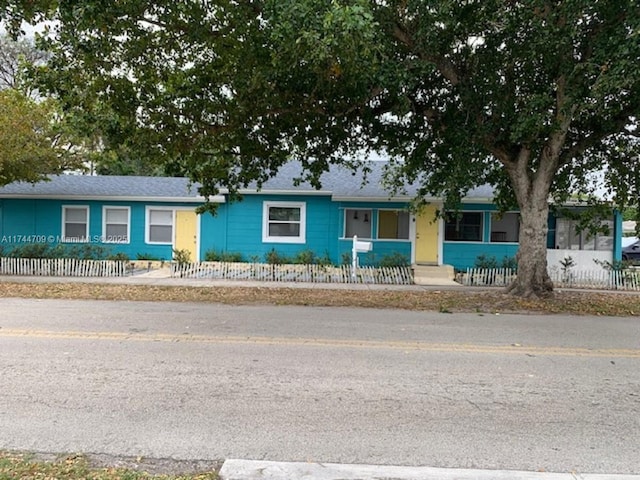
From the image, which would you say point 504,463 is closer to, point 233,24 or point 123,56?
point 233,24

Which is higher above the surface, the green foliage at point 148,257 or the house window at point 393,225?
the house window at point 393,225

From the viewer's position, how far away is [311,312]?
9.88m

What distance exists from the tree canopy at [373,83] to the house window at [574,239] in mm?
5394

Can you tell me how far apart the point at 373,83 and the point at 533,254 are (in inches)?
229

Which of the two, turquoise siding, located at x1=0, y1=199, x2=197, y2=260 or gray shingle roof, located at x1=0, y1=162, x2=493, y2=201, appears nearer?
gray shingle roof, located at x1=0, y1=162, x2=493, y2=201

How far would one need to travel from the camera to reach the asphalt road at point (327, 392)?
378cm

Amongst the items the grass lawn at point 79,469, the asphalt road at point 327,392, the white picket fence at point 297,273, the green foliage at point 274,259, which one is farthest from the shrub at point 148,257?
the grass lawn at point 79,469

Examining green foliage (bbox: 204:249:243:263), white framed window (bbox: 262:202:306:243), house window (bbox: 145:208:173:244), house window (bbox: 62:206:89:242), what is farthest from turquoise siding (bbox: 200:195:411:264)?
house window (bbox: 62:206:89:242)

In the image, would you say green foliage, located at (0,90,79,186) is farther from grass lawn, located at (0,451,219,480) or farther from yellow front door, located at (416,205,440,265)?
grass lawn, located at (0,451,219,480)

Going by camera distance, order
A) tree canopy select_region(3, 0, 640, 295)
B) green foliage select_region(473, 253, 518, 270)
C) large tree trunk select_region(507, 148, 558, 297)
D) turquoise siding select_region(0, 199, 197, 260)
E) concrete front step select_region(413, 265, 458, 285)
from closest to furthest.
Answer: tree canopy select_region(3, 0, 640, 295) < large tree trunk select_region(507, 148, 558, 297) < green foliage select_region(473, 253, 518, 270) < concrete front step select_region(413, 265, 458, 285) < turquoise siding select_region(0, 199, 197, 260)

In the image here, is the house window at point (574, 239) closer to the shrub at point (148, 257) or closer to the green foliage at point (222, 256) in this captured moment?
the green foliage at point (222, 256)

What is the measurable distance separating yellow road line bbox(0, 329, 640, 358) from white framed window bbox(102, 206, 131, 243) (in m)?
12.9

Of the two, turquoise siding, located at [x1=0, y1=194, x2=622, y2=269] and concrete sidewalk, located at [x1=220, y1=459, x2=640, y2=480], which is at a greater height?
turquoise siding, located at [x1=0, y1=194, x2=622, y2=269]

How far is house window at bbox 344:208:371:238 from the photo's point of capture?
62.5 feet
